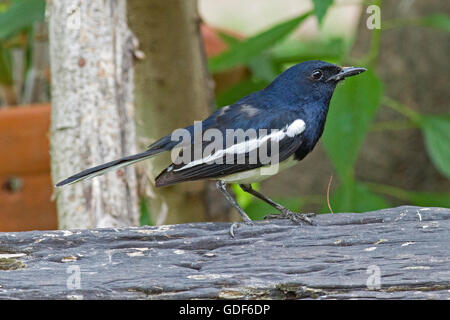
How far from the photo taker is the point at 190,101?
3.81 m

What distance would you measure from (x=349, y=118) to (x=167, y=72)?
103 cm

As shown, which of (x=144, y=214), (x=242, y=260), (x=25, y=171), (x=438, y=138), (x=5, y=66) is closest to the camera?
(x=242, y=260)

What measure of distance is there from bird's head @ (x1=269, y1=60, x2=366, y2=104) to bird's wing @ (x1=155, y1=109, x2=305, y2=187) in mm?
196

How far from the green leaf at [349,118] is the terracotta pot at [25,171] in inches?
61.9

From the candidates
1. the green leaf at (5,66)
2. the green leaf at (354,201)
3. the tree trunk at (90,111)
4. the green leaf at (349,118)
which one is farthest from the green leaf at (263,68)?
the green leaf at (5,66)

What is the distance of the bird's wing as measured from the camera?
274cm

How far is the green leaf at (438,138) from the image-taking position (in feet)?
11.6

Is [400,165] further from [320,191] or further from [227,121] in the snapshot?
[227,121]

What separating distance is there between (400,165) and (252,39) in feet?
5.46

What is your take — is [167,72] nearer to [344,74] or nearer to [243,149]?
[344,74]

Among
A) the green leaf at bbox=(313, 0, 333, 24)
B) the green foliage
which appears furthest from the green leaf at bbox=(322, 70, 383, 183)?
the green leaf at bbox=(313, 0, 333, 24)

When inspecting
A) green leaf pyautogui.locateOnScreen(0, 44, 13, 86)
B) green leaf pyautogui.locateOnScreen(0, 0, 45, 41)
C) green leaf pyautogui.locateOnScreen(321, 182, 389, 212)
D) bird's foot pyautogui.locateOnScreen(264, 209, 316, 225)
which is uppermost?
green leaf pyautogui.locateOnScreen(0, 44, 13, 86)

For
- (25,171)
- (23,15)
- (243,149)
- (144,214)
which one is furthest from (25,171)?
(243,149)

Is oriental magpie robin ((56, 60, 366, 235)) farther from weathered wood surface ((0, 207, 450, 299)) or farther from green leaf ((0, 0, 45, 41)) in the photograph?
green leaf ((0, 0, 45, 41))
